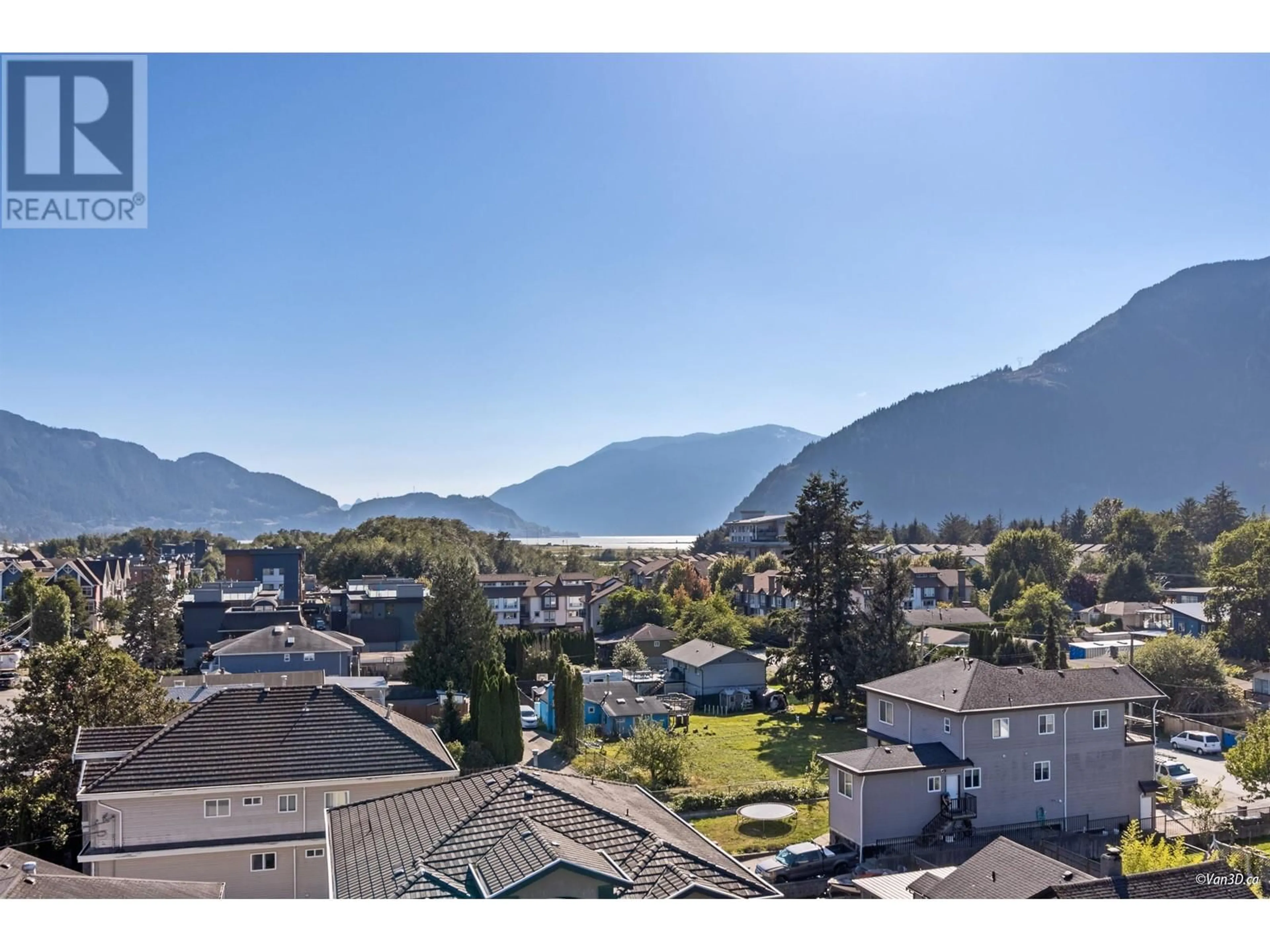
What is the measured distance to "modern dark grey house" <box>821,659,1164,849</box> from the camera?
2441 cm

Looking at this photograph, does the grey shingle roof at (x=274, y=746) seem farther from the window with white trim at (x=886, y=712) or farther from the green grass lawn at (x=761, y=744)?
the window with white trim at (x=886, y=712)

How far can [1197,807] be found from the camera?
26562 millimetres

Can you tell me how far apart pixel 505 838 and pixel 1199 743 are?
32980mm

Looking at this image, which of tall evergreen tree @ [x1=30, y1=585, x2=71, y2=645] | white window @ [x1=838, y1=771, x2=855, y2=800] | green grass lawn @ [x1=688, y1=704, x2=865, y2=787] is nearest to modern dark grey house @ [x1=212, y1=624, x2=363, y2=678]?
green grass lawn @ [x1=688, y1=704, x2=865, y2=787]

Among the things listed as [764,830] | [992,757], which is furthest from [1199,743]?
[764,830]

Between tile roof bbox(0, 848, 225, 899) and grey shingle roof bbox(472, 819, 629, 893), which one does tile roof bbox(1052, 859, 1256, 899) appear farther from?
tile roof bbox(0, 848, 225, 899)

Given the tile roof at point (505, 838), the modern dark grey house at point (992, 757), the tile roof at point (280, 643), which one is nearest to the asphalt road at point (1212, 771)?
the modern dark grey house at point (992, 757)

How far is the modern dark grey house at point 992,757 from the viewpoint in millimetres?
24406

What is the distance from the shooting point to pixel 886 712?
2867cm

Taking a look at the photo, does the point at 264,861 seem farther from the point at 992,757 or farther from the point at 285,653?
the point at 285,653

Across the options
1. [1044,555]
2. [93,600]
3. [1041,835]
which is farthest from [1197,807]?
[93,600]

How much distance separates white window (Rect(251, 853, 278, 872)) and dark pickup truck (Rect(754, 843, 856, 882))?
11038mm

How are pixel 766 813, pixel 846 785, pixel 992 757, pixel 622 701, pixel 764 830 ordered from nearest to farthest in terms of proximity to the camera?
pixel 846 785 < pixel 992 757 < pixel 766 813 < pixel 764 830 < pixel 622 701

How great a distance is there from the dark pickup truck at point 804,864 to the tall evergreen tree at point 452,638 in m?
22.1
